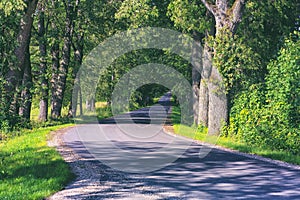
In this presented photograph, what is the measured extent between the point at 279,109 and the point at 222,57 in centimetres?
545

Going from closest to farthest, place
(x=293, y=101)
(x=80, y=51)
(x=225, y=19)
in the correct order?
(x=293, y=101)
(x=225, y=19)
(x=80, y=51)

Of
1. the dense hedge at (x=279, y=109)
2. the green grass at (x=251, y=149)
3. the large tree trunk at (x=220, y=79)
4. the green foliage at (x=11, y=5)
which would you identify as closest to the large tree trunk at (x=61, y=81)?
the green grass at (x=251, y=149)

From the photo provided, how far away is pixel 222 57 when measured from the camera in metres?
20.0

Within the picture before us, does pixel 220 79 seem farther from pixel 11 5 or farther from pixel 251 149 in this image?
pixel 11 5

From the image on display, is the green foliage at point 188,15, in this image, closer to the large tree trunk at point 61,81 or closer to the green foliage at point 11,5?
the green foliage at point 11,5

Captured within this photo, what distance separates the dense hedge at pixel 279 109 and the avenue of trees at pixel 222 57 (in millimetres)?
32

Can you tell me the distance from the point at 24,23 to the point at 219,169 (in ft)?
27.6

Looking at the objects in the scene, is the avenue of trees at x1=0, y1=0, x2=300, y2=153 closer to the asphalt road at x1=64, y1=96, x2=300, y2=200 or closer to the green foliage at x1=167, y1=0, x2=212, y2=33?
the green foliage at x1=167, y1=0, x2=212, y2=33

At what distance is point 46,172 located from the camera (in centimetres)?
999

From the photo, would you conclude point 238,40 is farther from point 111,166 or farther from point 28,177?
point 28,177

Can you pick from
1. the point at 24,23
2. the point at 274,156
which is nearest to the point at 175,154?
the point at 274,156

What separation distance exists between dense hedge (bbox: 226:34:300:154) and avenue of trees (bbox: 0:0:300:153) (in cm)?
3

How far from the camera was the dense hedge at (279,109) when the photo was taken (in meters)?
14.6

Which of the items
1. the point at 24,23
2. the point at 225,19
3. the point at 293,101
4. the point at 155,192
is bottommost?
the point at 155,192
